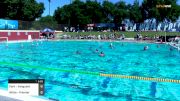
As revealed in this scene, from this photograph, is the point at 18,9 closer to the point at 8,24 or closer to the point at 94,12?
the point at 8,24

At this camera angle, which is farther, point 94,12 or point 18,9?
point 94,12

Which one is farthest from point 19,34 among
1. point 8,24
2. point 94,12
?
point 94,12

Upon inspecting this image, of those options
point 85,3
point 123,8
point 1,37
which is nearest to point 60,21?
point 85,3

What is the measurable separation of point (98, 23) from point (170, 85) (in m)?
66.0
